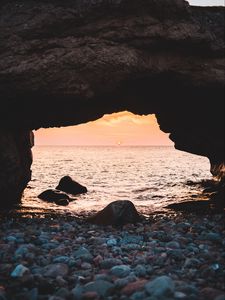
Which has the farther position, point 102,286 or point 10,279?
point 10,279

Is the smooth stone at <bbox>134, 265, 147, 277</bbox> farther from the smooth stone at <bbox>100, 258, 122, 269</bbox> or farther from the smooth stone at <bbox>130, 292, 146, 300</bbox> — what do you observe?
the smooth stone at <bbox>130, 292, 146, 300</bbox>

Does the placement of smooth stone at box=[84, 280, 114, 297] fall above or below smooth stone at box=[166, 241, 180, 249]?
above

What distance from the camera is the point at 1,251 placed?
22.1 feet

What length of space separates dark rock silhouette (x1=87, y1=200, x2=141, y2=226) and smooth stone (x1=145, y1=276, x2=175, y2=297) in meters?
5.03

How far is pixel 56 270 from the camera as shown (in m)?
5.58

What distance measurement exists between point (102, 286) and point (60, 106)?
8.16 meters

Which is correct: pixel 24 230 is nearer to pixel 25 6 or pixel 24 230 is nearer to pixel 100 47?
pixel 100 47

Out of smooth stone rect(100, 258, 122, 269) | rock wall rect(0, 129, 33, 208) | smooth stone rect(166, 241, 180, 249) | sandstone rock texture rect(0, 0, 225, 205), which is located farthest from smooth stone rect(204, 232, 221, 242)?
rock wall rect(0, 129, 33, 208)

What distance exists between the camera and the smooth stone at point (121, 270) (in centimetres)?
543

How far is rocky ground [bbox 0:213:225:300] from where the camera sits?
4.71 m

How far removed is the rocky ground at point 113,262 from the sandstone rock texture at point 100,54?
13.9 ft

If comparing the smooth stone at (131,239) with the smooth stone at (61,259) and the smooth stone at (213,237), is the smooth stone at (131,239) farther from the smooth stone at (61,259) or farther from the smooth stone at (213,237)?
the smooth stone at (61,259)

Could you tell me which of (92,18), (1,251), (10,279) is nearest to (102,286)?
(10,279)

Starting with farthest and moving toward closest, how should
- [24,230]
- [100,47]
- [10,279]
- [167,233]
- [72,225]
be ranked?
[100,47], [72,225], [24,230], [167,233], [10,279]
